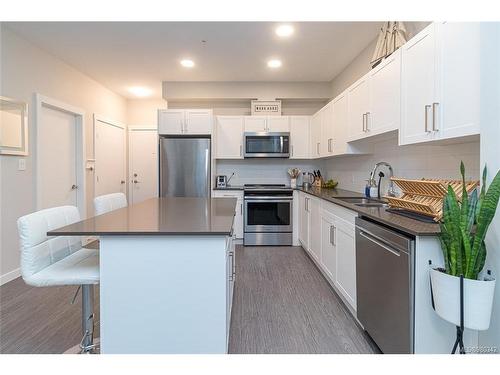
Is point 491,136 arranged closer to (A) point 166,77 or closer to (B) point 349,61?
(B) point 349,61

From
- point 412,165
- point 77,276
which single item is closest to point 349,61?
point 412,165

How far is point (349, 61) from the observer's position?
13.1 feet

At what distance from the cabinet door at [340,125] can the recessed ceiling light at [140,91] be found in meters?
3.53

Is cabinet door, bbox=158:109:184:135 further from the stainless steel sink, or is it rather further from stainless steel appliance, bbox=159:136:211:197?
the stainless steel sink

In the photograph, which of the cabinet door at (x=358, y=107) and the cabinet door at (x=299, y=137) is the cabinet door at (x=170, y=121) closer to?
the cabinet door at (x=299, y=137)

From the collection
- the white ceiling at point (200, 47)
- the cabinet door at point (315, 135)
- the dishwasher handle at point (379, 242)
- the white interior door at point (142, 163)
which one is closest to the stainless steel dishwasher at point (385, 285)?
the dishwasher handle at point (379, 242)

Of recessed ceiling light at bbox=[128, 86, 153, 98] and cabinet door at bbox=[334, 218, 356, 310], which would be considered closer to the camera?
cabinet door at bbox=[334, 218, 356, 310]

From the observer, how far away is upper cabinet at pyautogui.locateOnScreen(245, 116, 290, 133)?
16.0 feet

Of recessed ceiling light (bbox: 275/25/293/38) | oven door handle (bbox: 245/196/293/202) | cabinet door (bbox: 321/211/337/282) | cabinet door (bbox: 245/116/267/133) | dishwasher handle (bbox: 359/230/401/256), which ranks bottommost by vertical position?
cabinet door (bbox: 321/211/337/282)

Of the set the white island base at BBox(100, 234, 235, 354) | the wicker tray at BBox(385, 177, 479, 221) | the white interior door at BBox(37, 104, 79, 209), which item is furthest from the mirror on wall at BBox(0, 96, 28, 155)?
the wicker tray at BBox(385, 177, 479, 221)

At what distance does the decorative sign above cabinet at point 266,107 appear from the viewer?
498 cm

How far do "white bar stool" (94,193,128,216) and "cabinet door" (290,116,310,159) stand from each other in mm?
3035

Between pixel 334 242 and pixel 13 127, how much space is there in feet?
11.6
